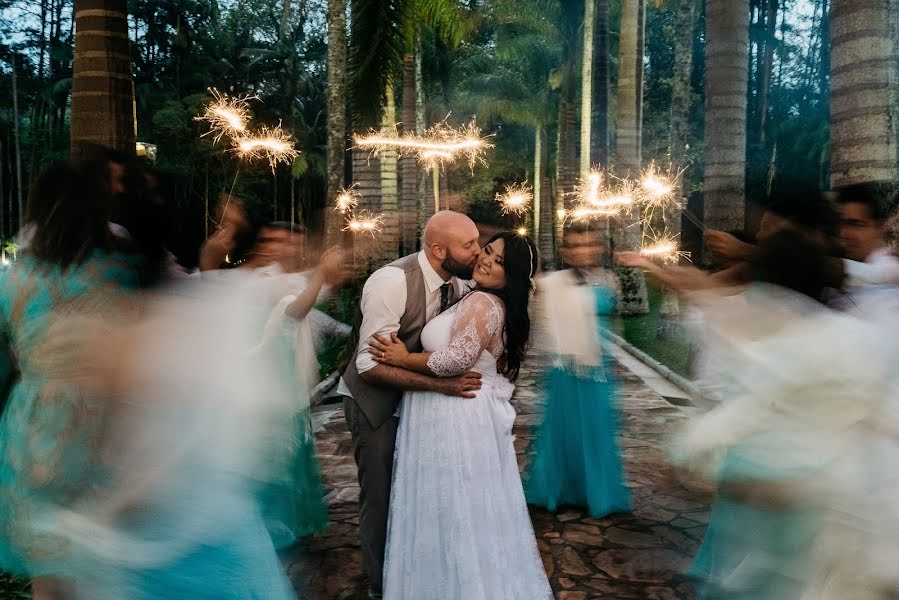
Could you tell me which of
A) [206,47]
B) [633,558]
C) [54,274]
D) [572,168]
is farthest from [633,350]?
[206,47]

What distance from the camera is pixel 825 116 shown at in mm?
34906

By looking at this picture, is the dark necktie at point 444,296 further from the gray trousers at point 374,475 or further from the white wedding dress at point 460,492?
the gray trousers at point 374,475

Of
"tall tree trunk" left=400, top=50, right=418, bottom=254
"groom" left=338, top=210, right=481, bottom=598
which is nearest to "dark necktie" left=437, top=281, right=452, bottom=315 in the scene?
"groom" left=338, top=210, right=481, bottom=598

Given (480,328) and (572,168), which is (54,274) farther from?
(572,168)

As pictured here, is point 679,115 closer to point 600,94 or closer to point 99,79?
point 600,94

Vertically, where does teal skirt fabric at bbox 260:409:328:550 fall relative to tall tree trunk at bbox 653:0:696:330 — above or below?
below

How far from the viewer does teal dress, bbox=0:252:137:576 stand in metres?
2.48

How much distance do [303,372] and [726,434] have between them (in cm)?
282

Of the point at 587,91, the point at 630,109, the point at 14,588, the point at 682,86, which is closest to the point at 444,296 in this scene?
the point at 14,588

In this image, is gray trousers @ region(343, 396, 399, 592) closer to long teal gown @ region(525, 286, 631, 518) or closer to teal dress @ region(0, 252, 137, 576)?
teal dress @ region(0, 252, 137, 576)

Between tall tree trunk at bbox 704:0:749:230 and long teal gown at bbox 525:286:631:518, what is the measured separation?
4.83 meters

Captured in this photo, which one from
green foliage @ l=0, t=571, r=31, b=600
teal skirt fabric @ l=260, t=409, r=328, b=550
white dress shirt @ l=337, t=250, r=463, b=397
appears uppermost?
white dress shirt @ l=337, t=250, r=463, b=397

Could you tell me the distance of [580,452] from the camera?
5.61 m

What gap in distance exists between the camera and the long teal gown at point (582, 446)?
219 inches
